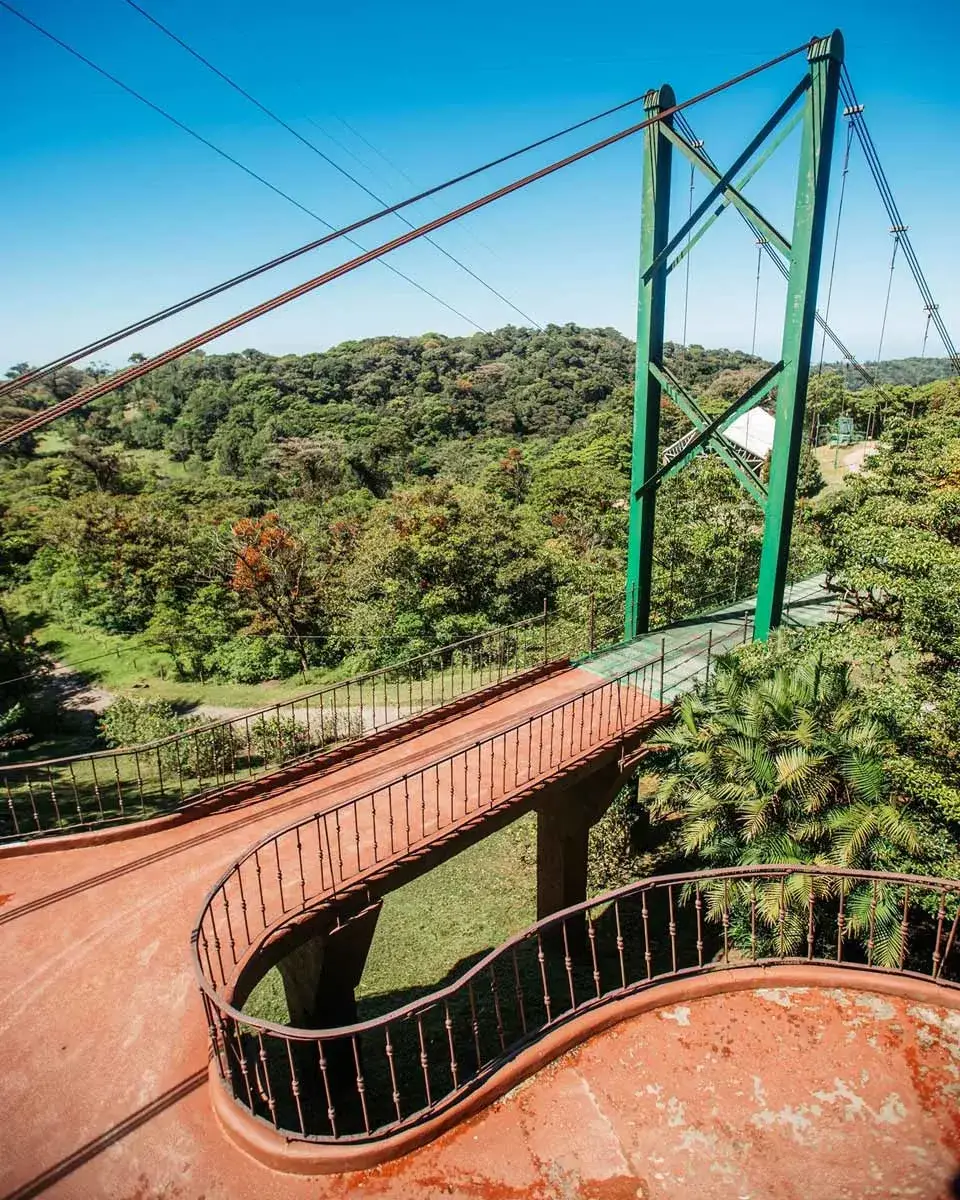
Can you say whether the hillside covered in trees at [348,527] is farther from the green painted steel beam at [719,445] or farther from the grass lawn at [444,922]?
the grass lawn at [444,922]

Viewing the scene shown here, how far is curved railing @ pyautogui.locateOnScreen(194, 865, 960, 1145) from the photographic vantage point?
14.2 ft

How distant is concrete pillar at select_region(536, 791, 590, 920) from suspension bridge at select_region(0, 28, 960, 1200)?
0.11 feet

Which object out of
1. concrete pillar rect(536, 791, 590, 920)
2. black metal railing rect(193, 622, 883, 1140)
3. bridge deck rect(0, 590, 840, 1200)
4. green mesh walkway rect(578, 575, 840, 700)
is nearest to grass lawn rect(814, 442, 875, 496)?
green mesh walkway rect(578, 575, 840, 700)

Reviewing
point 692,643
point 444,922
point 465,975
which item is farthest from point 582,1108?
point 692,643

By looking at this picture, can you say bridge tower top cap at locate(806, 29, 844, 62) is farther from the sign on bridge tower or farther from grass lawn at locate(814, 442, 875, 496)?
grass lawn at locate(814, 442, 875, 496)

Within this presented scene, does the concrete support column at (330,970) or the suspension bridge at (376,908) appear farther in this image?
the concrete support column at (330,970)

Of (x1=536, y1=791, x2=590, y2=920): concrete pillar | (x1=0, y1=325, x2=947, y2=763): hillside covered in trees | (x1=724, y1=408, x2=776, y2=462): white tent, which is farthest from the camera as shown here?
(x1=724, y1=408, x2=776, y2=462): white tent

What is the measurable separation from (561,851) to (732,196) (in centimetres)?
911

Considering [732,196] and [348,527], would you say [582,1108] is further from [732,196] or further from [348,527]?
[348,527]

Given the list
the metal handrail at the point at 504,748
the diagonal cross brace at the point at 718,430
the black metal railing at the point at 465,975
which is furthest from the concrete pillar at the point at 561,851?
the diagonal cross brace at the point at 718,430

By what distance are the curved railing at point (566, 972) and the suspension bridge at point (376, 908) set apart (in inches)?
1.6

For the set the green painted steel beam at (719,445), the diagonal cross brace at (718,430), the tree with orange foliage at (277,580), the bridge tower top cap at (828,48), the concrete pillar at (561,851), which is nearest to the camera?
the bridge tower top cap at (828,48)

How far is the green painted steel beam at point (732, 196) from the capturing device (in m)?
9.17

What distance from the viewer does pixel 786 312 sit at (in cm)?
930
